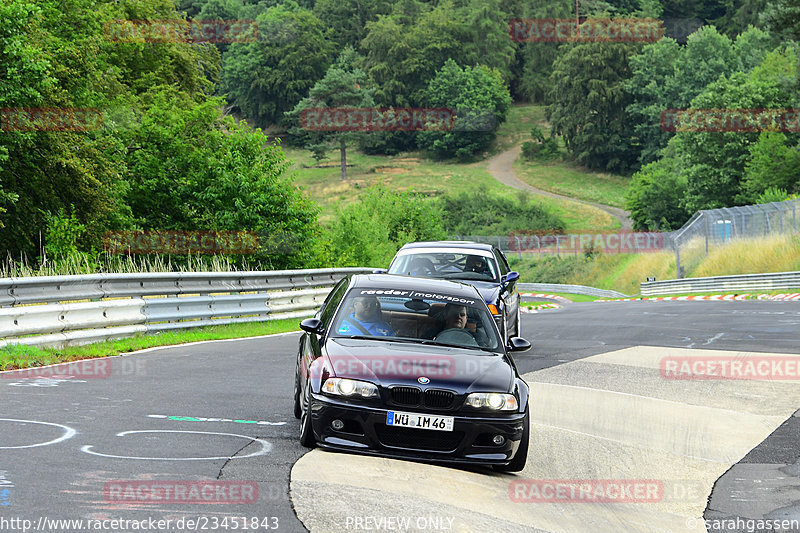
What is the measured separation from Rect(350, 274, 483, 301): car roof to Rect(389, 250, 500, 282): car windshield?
643 centimetres

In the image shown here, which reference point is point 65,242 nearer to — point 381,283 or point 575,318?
point 575,318

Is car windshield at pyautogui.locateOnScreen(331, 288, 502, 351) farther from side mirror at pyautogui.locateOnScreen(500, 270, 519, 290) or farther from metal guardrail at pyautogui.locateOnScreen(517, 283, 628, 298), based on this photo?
metal guardrail at pyautogui.locateOnScreen(517, 283, 628, 298)

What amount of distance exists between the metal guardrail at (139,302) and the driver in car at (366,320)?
260 inches

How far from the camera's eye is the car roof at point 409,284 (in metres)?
9.41

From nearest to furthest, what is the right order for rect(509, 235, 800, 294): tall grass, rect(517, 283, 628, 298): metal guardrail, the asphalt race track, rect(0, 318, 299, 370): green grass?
1. the asphalt race track
2. rect(0, 318, 299, 370): green grass
3. rect(509, 235, 800, 294): tall grass
4. rect(517, 283, 628, 298): metal guardrail

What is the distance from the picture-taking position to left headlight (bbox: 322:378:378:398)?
7785 millimetres

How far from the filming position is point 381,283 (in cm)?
948

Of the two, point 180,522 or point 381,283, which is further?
point 381,283

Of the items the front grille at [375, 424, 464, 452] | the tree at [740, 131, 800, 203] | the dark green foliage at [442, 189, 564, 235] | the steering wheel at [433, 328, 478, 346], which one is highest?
the steering wheel at [433, 328, 478, 346]

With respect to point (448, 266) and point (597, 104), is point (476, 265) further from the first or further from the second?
point (597, 104)

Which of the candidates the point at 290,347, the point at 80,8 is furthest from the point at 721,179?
the point at 290,347

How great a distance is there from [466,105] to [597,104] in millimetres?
21579

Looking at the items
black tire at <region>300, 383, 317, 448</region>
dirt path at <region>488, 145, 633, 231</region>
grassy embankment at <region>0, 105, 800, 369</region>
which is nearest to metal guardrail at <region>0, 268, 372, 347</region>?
grassy embankment at <region>0, 105, 800, 369</region>

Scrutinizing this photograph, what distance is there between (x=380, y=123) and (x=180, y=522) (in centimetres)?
14305
